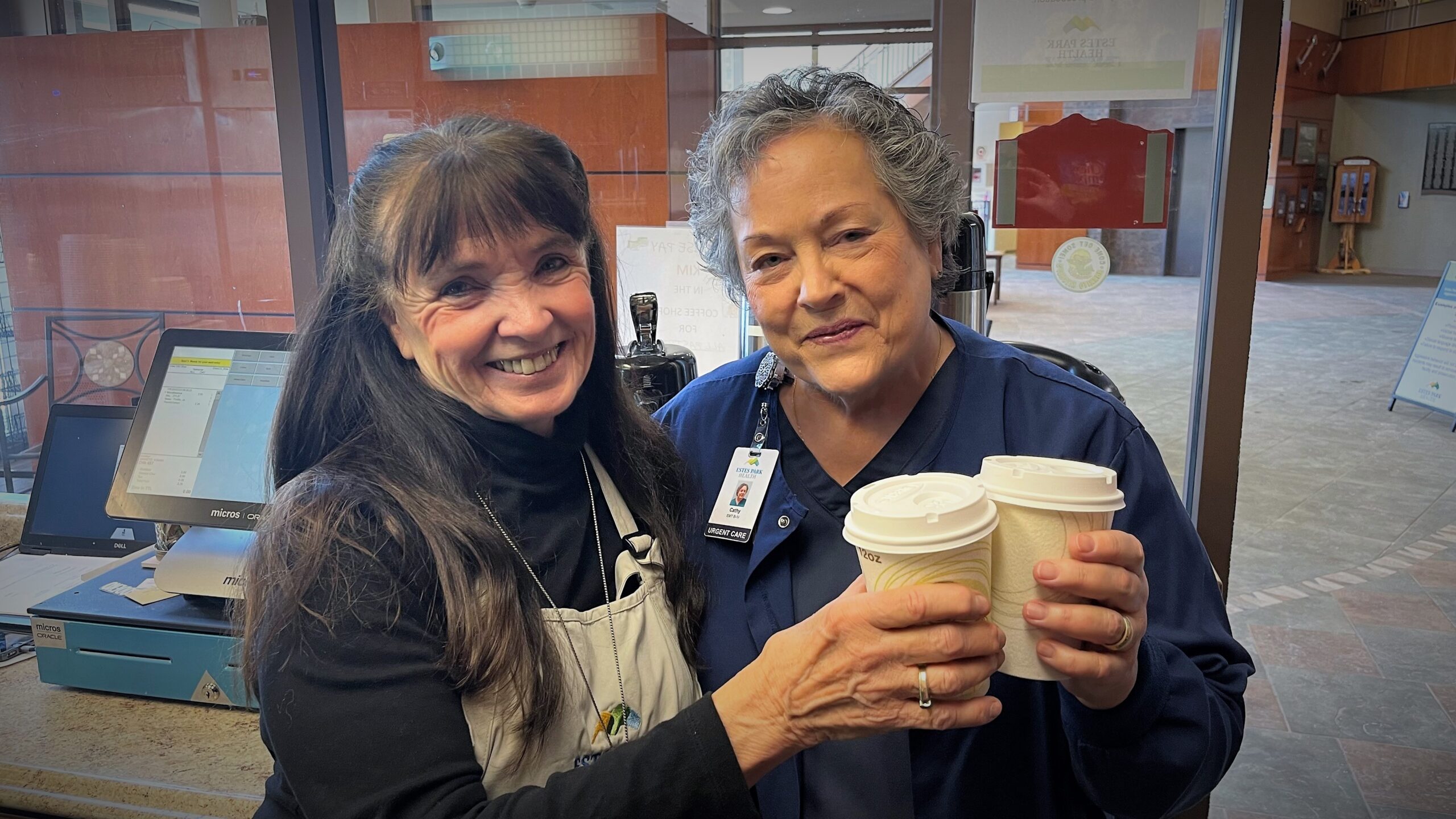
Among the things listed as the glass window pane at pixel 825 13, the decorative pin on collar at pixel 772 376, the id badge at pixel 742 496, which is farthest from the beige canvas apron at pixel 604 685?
the glass window pane at pixel 825 13

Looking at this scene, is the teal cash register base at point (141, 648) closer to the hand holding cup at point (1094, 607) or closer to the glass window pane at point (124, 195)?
the glass window pane at point (124, 195)

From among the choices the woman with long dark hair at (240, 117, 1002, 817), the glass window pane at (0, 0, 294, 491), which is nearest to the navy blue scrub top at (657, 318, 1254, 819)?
the woman with long dark hair at (240, 117, 1002, 817)

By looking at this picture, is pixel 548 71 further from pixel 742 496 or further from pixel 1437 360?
pixel 1437 360

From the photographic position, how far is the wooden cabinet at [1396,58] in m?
13.8

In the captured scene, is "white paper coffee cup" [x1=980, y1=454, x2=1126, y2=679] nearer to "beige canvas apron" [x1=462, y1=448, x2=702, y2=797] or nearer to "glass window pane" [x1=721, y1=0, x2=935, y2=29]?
"beige canvas apron" [x1=462, y1=448, x2=702, y2=797]

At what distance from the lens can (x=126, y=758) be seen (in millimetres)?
1819

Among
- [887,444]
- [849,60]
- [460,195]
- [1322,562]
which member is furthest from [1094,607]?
[1322,562]

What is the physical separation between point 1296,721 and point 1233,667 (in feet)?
11.1

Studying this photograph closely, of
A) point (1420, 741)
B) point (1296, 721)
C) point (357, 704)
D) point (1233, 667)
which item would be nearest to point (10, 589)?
point (357, 704)

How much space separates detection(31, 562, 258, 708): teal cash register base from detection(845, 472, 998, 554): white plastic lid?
154 cm

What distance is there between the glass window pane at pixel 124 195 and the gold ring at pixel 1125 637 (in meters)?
2.74

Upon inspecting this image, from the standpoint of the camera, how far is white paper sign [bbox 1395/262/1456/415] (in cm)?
762

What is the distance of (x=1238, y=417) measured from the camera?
2354mm

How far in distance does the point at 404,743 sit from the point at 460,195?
63 cm
